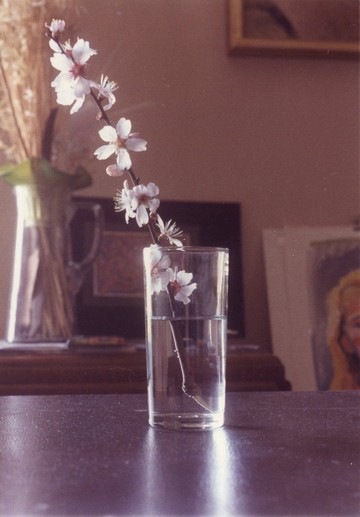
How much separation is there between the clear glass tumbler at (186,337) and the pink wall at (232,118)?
1051mm

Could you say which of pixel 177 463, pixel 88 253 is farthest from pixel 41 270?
pixel 177 463

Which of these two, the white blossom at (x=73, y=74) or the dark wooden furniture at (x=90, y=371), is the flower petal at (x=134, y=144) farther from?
the dark wooden furniture at (x=90, y=371)

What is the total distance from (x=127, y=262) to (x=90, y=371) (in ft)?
1.45

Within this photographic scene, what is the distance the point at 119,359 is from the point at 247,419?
0.60 meters

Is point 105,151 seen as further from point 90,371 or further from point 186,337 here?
point 90,371

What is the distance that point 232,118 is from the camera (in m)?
1.69

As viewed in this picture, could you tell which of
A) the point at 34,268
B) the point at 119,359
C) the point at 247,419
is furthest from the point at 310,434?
the point at 34,268

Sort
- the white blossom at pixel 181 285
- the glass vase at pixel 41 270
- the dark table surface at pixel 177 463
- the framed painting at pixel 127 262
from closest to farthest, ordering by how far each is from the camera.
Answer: the dark table surface at pixel 177 463 < the white blossom at pixel 181 285 < the glass vase at pixel 41 270 < the framed painting at pixel 127 262

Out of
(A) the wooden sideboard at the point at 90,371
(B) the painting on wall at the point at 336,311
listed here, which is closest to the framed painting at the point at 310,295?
(B) the painting on wall at the point at 336,311

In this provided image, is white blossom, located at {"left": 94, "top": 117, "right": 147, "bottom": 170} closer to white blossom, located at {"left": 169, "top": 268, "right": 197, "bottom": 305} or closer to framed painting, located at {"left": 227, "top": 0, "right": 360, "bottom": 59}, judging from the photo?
white blossom, located at {"left": 169, "top": 268, "right": 197, "bottom": 305}

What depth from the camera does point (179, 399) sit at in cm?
56

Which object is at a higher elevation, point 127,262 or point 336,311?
point 127,262

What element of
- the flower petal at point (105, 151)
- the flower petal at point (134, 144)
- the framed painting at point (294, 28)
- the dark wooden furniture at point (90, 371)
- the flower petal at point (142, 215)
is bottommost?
the dark wooden furniture at point (90, 371)

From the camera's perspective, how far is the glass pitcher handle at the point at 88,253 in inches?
53.6
